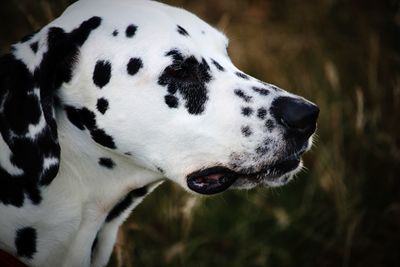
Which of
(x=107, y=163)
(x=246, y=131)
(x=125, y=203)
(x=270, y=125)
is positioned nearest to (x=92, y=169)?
(x=107, y=163)

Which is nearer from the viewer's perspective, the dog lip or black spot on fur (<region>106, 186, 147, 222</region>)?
the dog lip

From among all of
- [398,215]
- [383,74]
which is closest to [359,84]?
[383,74]

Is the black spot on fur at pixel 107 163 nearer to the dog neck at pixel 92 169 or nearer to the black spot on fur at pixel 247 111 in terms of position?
the dog neck at pixel 92 169

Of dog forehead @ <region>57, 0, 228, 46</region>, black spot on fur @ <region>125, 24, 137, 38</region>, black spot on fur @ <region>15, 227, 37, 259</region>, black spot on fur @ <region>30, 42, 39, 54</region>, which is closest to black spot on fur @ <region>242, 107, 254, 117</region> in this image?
dog forehead @ <region>57, 0, 228, 46</region>

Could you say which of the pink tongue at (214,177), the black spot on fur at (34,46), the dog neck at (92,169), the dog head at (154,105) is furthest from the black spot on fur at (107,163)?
the black spot on fur at (34,46)

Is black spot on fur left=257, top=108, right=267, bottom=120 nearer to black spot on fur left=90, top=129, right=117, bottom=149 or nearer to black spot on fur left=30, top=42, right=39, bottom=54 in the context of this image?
black spot on fur left=90, top=129, right=117, bottom=149

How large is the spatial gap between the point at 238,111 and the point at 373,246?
2.23m

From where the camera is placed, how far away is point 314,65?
5.28 m

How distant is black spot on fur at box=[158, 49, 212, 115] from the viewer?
229cm

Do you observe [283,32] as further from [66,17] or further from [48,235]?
[48,235]

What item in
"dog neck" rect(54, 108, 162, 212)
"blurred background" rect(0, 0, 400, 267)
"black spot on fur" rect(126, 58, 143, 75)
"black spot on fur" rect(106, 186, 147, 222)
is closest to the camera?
"black spot on fur" rect(126, 58, 143, 75)

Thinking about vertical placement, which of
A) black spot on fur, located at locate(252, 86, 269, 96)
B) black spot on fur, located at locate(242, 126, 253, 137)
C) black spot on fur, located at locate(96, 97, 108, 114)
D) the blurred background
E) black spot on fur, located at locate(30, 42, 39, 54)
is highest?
black spot on fur, located at locate(30, 42, 39, 54)

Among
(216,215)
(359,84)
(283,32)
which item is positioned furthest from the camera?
(283,32)

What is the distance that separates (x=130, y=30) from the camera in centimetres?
235
